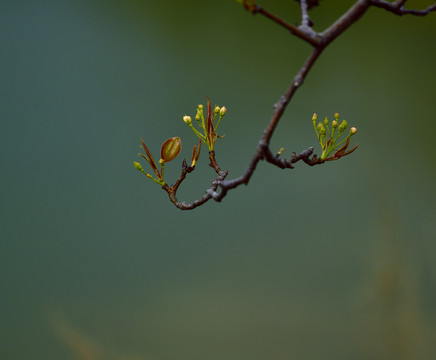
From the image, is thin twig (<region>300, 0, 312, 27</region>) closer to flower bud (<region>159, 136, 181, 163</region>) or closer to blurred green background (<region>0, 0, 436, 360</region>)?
flower bud (<region>159, 136, 181, 163</region>)

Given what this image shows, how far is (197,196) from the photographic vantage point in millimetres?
1355

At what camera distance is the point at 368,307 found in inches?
53.3

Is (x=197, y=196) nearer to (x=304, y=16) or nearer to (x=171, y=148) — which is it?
(x=171, y=148)

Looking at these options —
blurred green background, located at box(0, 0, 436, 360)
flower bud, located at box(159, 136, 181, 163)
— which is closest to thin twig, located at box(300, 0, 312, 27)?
flower bud, located at box(159, 136, 181, 163)

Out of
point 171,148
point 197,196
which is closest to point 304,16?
point 171,148

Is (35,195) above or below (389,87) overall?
below

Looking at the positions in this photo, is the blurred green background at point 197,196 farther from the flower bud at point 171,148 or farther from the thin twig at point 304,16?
the thin twig at point 304,16

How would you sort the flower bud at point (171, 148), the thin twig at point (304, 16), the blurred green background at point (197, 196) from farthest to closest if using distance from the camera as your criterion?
the blurred green background at point (197, 196) < the flower bud at point (171, 148) < the thin twig at point (304, 16)

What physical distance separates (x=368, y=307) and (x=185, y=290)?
Result: 0.51 meters

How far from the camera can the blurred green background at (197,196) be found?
4.21 ft

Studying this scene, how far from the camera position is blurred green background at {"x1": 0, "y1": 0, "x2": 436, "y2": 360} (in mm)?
1283

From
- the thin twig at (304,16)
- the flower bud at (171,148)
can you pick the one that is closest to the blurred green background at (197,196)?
the flower bud at (171,148)

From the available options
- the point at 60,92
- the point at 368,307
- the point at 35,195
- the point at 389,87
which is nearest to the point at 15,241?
the point at 35,195

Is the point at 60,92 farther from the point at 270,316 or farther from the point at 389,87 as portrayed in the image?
the point at 389,87
